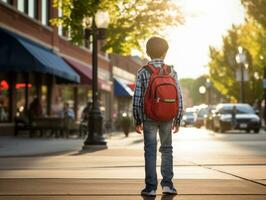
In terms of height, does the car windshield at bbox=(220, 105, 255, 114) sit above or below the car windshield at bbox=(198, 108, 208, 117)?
below

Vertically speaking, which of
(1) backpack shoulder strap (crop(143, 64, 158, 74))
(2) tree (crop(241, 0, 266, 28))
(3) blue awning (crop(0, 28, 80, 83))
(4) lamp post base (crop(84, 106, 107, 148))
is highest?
(2) tree (crop(241, 0, 266, 28))

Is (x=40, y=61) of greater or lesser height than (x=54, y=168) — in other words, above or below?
above

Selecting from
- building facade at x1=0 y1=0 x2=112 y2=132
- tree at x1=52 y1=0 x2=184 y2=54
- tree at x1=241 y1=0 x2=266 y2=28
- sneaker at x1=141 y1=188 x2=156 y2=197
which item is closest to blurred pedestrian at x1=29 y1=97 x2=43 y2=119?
building facade at x1=0 y1=0 x2=112 y2=132

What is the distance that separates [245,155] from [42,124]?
13.8 metres

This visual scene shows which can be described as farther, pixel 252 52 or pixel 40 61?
pixel 252 52

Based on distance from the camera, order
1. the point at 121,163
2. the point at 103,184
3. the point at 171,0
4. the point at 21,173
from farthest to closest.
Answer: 1. the point at 171,0
2. the point at 121,163
3. the point at 21,173
4. the point at 103,184

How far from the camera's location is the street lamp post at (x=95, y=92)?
19188mm

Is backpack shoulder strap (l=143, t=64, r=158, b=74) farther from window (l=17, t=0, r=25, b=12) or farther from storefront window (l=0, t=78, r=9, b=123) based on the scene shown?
window (l=17, t=0, r=25, b=12)

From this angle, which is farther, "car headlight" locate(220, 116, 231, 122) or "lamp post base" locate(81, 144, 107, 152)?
"car headlight" locate(220, 116, 231, 122)

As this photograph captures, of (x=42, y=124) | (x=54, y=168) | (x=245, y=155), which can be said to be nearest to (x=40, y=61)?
(x=42, y=124)

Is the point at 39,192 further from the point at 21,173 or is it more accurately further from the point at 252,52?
the point at 252,52

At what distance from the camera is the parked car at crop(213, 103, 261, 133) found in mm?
34219

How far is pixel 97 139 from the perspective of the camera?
19.2 m

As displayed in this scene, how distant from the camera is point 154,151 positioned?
772cm
